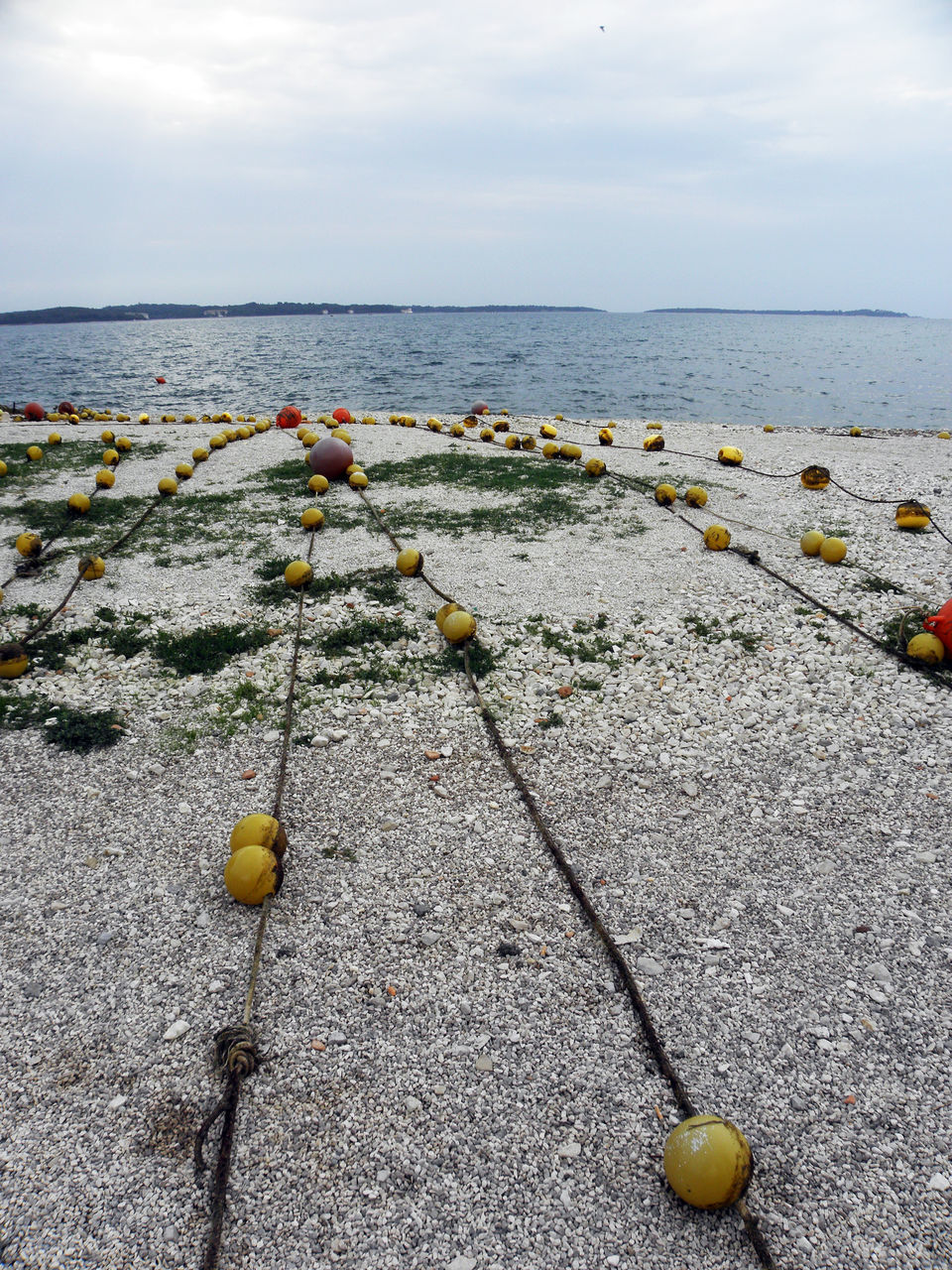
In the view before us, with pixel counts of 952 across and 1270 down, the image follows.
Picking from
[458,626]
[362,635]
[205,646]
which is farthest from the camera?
[362,635]

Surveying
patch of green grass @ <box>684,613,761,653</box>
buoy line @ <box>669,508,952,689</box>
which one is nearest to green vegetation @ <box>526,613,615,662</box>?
patch of green grass @ <box>684,613,761,653</box>

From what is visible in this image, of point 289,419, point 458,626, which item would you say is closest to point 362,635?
point 458,626

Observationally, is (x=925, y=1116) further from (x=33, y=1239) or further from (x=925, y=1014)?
(x=33, y=1239)

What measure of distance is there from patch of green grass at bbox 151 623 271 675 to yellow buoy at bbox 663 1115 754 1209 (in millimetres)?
5250

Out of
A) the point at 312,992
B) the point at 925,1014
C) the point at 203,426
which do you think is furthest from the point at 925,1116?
the point at 203,426

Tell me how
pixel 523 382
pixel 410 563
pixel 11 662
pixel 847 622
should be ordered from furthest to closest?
pixel 523 382 < pixel 410 563 < pixel 847 622 < pixel 11 662

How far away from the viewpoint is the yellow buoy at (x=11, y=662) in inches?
247

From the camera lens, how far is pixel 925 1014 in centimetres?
340

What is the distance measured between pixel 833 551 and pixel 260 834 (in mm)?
7655

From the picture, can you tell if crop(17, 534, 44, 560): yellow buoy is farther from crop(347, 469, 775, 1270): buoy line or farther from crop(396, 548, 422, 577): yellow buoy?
crop(347, 469, 775, 1270): buoy line

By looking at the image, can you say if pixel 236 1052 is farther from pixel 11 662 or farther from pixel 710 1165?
pixel 11 662

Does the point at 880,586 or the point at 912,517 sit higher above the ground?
the point at 912,517

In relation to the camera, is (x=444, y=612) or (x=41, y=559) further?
(x=41, y=559)

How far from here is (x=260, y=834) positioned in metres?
4.15
